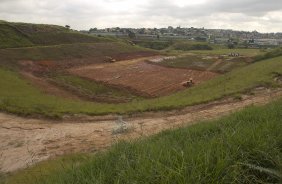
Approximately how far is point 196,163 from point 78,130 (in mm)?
11246

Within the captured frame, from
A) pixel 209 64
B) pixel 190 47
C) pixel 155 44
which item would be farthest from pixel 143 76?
pixel 155 44

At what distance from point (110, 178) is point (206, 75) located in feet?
118

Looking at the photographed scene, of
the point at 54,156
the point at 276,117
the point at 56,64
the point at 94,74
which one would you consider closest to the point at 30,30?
the point at 56,64

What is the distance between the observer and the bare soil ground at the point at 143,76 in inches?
1265

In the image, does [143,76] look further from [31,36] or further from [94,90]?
[31,36]

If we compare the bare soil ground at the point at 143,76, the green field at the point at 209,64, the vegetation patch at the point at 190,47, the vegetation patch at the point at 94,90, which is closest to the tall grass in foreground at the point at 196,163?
the vegetation patch at the point at 94,90

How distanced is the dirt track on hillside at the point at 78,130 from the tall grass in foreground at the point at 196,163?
5611mm

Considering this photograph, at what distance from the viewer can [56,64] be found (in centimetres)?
4197

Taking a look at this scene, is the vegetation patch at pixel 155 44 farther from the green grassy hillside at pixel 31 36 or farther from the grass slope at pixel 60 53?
the grass slope at pixel 60 53

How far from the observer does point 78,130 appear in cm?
1504

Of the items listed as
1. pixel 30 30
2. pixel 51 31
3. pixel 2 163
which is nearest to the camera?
pixel 2 163

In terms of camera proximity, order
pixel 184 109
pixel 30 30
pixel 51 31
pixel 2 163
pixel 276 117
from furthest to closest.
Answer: pixel 51 31 → pixel 30 30 → pixel 184 109 → pixel 2 163 → pixel 276 117

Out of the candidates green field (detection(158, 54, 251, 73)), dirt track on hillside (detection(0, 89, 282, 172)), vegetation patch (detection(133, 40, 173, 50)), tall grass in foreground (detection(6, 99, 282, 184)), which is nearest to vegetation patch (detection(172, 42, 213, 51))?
vegetation patch (detection(133, 40, 173, 50))

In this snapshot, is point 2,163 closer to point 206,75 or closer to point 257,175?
point 257,175
